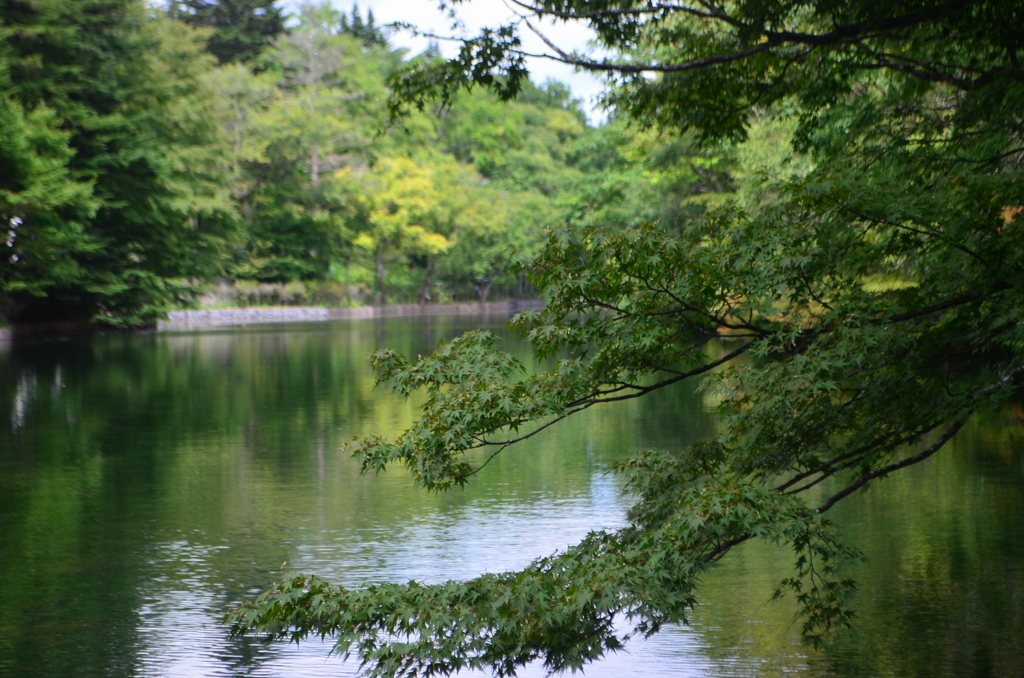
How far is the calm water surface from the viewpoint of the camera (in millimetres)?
7363

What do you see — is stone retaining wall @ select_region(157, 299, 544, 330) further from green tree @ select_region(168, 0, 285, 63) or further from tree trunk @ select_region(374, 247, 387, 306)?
green tree @ select_region(168, 0, 285, 63)

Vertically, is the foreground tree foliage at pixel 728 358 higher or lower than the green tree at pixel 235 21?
lower

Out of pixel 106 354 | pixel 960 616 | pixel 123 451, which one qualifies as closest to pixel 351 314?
pixel 106 354

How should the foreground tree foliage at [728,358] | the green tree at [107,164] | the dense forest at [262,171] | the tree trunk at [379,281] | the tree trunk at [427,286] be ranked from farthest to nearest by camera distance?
the tree trunk at [427,286]
the tree trunk at [379,281]
the dense forest at [262,171]
the green tree at [107,164]
the foreground tree foliage at [728,358]

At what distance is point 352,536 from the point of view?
417 inches

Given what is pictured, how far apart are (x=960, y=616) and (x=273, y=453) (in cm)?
971

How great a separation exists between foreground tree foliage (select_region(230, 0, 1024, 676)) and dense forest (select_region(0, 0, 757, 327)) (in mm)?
723

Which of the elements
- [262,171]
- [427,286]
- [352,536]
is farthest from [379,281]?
[352,536]

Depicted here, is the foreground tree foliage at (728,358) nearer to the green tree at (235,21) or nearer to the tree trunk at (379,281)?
the tree trunk at (379,281)

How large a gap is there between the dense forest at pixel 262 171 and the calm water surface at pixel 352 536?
9.46ft

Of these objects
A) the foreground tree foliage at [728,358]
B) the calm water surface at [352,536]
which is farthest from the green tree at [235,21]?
the foreground tree foliage at [728,358]

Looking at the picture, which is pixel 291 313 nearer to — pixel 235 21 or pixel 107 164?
pixel 107 164

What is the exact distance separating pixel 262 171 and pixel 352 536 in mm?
57368

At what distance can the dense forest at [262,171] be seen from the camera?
123 feet
